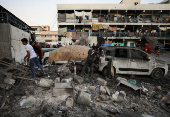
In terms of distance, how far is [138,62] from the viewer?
15.5 feet

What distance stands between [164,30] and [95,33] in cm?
1609

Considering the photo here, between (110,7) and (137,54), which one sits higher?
(110,7)

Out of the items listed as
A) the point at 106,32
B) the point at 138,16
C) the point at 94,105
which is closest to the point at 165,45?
the point at 138,16

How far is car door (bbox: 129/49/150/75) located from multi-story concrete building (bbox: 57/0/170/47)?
1554cm

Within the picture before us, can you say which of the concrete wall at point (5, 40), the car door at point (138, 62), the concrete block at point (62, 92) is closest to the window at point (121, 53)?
the car door at point (138, 62)

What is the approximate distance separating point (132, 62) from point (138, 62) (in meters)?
0.31

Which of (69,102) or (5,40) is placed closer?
(69,102)

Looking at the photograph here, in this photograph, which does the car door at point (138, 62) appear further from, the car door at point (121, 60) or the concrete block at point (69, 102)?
the concrete block at point (69, 102)

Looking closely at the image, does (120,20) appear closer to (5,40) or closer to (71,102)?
(5,40)

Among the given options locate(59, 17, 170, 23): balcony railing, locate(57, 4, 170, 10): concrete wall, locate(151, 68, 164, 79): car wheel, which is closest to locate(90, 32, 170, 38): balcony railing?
locate(59, 17, 170, 23): balcony railing

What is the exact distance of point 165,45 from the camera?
21.7 m

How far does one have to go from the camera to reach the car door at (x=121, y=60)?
4746mm

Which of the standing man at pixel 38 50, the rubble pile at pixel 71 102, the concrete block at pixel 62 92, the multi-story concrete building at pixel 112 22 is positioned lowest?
the rubble pile at pixel 71 102

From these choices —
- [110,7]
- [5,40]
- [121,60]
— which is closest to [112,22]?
[110,7]
